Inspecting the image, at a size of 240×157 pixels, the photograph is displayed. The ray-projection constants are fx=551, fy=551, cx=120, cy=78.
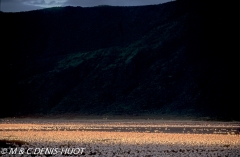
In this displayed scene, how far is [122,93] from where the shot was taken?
107 metres

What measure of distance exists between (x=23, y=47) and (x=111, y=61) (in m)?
30.6

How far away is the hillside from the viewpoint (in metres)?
99.6

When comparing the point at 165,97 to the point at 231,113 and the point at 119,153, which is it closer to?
the point at 231,113

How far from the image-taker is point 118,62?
116 m

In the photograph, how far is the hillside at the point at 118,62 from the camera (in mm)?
99562

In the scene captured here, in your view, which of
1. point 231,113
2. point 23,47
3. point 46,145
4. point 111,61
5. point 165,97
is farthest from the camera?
point 23,47

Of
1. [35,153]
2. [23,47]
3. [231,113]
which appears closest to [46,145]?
[35,153]

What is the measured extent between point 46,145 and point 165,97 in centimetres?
6773

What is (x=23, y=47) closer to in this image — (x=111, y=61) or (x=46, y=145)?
(x=111, y=61)

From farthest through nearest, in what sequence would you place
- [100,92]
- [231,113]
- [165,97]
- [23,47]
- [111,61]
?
1. [23,47]
2. [111,61]
3. [100,92]
4. [165,97]
5. [231,113]

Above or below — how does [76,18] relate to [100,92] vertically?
above

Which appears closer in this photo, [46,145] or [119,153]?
[119,153]

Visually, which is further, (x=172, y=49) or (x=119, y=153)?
(x=172, y=49)

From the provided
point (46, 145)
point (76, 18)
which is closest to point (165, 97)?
point (76, 18)
